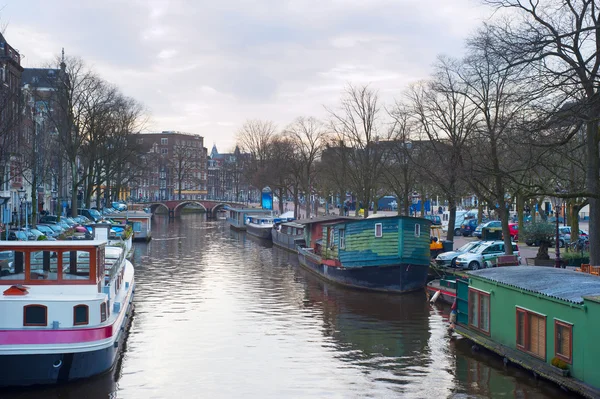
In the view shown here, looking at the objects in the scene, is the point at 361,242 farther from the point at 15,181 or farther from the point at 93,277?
the point at 15,181

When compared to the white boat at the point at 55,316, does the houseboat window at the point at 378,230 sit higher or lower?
higher

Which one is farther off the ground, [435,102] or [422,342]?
[435,102]

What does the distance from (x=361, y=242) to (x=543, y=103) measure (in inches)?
591

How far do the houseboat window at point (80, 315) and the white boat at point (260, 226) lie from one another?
2340 inches

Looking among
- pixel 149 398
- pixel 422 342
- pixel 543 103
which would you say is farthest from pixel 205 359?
pixel 543 103

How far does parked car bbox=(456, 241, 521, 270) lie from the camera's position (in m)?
40.7

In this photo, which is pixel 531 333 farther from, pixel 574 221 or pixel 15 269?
pixel 574 221

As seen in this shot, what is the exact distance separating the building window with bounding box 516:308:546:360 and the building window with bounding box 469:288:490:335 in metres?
2.26

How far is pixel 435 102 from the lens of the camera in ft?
162

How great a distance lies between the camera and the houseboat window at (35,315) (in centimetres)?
1953

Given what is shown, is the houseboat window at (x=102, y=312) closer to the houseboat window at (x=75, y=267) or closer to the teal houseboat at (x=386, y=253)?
the houseboat window at (x=75, y=267)

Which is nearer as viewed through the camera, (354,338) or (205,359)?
(205,359)

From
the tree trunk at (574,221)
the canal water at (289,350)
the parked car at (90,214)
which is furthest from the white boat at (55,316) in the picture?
the parked car at (90,214)

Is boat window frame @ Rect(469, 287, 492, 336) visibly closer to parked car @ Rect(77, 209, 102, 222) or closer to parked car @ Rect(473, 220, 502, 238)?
parked car @ Rect(473, 220, 502, 238)
